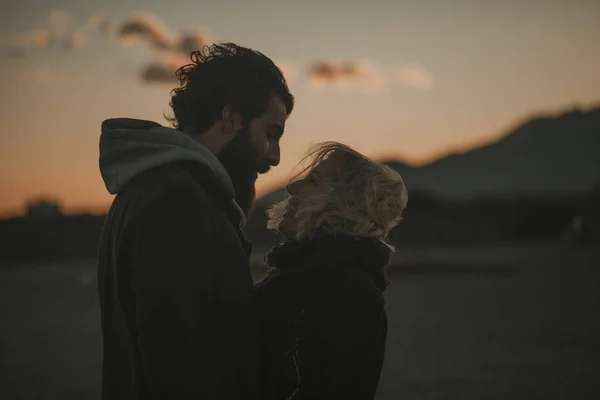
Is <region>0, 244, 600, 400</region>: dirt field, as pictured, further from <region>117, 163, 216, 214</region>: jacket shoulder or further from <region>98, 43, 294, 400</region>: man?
<region>117, 163, 216, 214</region>: jacket shoulder

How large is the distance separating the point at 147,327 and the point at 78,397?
6569 millimetres

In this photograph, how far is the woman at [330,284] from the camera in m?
2.25

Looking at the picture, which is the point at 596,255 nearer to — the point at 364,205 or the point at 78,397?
the point at 78,397

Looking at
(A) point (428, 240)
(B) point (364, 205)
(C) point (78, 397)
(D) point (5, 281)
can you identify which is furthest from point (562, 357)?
(A) point (428, 240)

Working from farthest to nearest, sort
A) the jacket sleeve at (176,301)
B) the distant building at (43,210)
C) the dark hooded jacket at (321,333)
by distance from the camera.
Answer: the distant building at (43,210), the dark hooded jacket at (321,333), the jacket sleeve at (176,301)

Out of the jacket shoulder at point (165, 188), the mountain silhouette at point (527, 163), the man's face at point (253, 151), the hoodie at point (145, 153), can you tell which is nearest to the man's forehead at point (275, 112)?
the man's face at point (253, 151)

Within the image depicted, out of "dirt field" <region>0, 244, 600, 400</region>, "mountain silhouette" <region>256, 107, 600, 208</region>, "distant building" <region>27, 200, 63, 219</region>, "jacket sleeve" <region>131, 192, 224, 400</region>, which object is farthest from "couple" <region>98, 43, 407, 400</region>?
"mountain silhouette" <region>256, 107, 600, 208</region>

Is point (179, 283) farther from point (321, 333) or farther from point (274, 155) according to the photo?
point (274, 155)

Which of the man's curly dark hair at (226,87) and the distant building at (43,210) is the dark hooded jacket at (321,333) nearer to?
the man's curly dark hair at (226,87)

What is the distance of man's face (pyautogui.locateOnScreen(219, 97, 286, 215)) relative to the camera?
2.45 m

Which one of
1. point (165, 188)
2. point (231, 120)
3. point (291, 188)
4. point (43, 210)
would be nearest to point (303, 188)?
point (291, 188)

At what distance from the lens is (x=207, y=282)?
1.87m

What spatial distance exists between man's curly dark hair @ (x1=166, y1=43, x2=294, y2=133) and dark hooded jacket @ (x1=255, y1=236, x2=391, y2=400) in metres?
0.57

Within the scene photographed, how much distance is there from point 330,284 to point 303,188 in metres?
0.45
